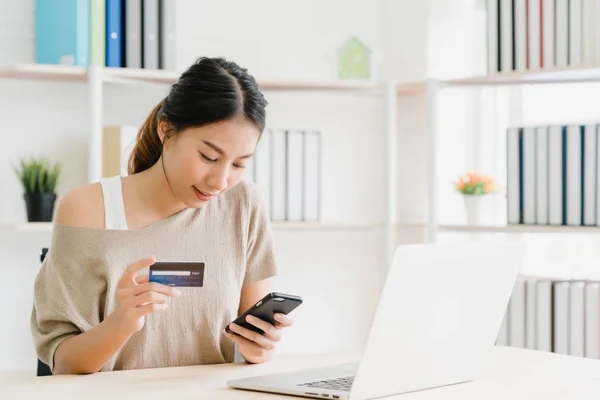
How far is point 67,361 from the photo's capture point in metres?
1.63

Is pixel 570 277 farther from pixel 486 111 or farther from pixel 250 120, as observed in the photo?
pixel 250 120

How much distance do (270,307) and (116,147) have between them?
4.25ft

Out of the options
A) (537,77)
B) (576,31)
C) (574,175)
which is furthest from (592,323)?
(576,31)

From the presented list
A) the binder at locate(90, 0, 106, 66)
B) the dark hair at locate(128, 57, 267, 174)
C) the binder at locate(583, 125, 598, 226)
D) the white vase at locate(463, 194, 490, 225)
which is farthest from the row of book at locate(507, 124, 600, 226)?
the binder at locate(90, 0, 106, 66)

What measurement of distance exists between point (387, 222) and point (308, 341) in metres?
0.58

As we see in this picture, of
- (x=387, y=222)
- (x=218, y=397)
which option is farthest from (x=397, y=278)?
(x=387, y=222)

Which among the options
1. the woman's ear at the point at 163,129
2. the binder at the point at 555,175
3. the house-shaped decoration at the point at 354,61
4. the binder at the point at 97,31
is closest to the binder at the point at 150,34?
the binder at the point at 97,31

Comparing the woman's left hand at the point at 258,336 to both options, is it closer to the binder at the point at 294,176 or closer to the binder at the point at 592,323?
the binder at the point at 294,176

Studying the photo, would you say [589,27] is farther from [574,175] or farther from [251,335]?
[251,335]

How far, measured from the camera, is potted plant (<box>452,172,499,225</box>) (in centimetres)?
285

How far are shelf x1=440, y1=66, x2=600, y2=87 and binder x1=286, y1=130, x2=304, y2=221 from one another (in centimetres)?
52

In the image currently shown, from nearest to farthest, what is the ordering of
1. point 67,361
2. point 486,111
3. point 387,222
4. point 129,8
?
point 67,361 → point 129,8 → point 387,222 → point 486,111

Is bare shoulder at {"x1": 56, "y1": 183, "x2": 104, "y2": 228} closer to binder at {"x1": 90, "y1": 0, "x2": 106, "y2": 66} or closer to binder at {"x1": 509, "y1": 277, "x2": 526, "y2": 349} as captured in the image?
binder at {"x1": 90, "y1": 0, "x2": 106, "y2": 66}

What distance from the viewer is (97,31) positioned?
264cm
